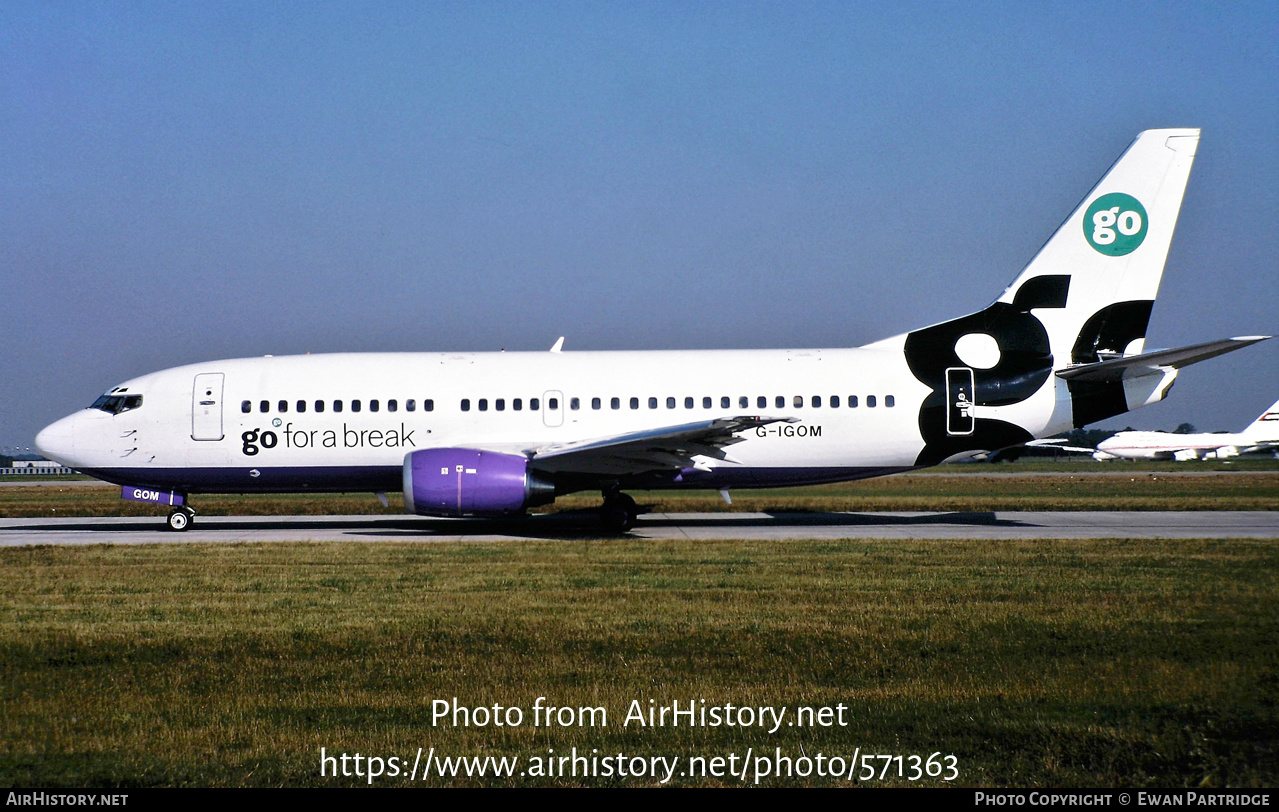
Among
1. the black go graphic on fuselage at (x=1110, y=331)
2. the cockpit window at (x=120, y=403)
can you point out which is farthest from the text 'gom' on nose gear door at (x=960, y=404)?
the cockpit window at (x=120, y=403)

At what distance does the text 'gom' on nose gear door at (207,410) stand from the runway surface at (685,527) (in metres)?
1.98

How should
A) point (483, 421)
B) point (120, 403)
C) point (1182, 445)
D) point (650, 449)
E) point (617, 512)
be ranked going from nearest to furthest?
point (650, 449)
point (617, 512)
point (483, 421)
point (120, 403)
point (1182, 445)

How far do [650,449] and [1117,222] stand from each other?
411 inches

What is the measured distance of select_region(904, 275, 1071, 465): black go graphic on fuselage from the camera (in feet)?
68.7

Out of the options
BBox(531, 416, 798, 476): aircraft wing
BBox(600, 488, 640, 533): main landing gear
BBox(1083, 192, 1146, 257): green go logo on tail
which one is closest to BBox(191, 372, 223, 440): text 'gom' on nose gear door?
BBox(531, 416, 798, 476): aircraft wing

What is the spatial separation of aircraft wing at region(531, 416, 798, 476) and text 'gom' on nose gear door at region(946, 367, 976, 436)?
3.36 metres

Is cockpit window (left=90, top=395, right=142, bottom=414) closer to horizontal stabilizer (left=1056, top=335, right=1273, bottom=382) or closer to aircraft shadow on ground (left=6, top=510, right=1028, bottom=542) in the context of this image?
aircraft shadow on ground (left=6, top=510, right=1028, bottom=542)

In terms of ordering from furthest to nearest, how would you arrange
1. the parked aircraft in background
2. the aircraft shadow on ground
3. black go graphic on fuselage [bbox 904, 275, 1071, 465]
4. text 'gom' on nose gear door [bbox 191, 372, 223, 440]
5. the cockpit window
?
the parked aircraft in background
the cockpit window
text 'gom' on nose gear door [bbox 191, 372, 223, 440]
black go graphic on fuselage [bbox 904, 275, 1071, 465]
the aircraft shadow on ground

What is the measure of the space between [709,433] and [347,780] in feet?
46.3

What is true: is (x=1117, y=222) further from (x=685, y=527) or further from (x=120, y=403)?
(x=120, y=403)

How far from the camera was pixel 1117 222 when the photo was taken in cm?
2141

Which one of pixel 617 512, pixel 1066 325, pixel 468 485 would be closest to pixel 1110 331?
pixel 1066 325

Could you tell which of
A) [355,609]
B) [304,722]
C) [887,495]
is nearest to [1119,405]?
[887,495]

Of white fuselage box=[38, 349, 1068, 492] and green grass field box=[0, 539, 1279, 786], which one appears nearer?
green grass field box=[0, 539, 1279, 786]
